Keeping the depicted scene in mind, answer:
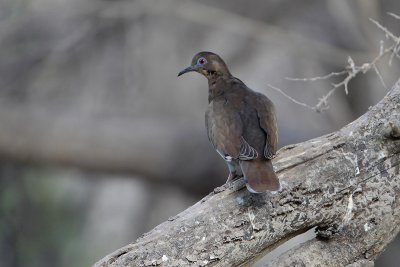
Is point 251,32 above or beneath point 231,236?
above

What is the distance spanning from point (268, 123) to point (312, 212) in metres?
0.78

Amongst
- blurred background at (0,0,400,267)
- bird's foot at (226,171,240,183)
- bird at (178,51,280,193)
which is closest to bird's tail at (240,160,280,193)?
bird at (178,51,280,193)

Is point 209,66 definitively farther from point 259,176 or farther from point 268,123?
point 259,176

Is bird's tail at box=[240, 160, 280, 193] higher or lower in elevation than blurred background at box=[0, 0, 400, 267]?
lower

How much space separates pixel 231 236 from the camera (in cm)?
404

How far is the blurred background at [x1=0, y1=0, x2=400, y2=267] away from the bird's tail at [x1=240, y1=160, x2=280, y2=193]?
3.58 meters

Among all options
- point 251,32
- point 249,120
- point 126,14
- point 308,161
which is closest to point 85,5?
point 126,14

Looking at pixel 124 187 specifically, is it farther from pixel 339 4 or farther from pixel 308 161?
pixel 308 161

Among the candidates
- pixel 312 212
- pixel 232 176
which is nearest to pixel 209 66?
pixel 232 176

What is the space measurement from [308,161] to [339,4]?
16.5 feet

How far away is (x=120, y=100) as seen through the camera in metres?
10.0

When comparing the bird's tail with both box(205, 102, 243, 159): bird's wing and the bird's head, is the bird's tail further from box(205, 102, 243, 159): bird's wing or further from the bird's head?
the bird's head

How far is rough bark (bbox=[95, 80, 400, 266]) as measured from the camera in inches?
157

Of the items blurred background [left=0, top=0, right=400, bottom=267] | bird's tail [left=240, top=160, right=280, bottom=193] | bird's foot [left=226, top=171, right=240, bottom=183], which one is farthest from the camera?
blurred background [left=0, top=0, right=400, bottom=267]
